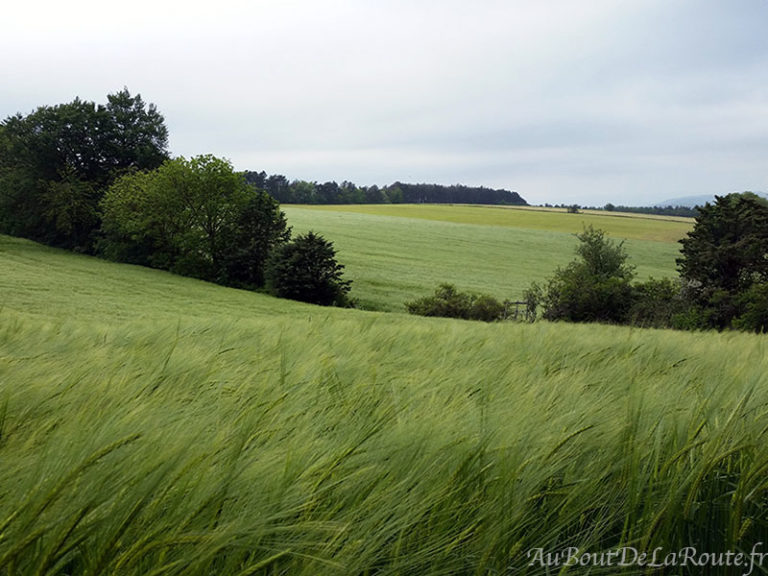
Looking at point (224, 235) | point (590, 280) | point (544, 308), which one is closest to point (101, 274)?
point (224, 235)

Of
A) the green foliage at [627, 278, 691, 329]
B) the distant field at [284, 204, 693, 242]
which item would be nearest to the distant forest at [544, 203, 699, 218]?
the distant field at [284, 204, 693, 242]

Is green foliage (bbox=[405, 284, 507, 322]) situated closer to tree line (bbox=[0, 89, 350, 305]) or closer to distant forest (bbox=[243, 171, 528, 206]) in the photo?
tree line (bbox=[0, 89, 350, 305])

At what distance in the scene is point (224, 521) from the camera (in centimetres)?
96

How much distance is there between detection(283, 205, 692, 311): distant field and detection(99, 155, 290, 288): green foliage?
713cm

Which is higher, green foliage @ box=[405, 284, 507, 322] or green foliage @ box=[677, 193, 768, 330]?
green foliage @ box=[677, 193, 768, 330]

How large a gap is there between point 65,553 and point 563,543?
942 millimetres

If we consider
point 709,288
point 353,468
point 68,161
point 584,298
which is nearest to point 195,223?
point 68,161

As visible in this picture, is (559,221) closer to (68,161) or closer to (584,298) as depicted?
(584,298)

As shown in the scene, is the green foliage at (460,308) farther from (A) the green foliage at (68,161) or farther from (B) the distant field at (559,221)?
(B) the distant field at (559,221)

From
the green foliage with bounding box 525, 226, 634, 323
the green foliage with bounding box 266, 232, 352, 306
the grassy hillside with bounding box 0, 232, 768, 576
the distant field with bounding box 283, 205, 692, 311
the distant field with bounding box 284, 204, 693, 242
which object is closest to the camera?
the grassy hillside with bounding box 0, 232, 768, 576

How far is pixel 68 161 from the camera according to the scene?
39.6 m

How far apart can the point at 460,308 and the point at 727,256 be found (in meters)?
11.9

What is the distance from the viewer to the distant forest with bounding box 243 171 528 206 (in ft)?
298

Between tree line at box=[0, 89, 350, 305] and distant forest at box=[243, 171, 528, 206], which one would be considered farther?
distant forest at box=[243, 171, 528, 206]
